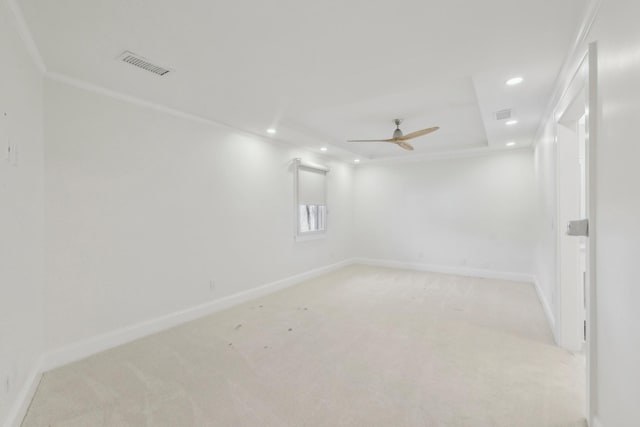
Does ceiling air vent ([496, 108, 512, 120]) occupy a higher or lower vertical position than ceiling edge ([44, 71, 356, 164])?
Result: lower

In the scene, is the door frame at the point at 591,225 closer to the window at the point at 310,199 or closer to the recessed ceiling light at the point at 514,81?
the recessed ceiling light at the point at 514,81

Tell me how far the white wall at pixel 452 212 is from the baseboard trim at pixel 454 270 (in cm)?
4

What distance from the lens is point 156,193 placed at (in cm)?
318

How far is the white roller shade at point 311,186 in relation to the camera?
17.4ft

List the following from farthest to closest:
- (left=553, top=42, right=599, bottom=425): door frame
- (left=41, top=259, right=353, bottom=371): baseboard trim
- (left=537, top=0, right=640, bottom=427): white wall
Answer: (left=41, top=259, right=353, bottom=371): baseboard trim → (left=553, top=42, right=599, bottom=425): door frame → (left=537, top=0, right=640, bottom=427): white wall

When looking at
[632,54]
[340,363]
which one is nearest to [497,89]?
[632,54]

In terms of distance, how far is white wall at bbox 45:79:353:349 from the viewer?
8.23 feet

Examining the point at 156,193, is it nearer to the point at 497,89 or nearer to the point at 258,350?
the point at 258,350

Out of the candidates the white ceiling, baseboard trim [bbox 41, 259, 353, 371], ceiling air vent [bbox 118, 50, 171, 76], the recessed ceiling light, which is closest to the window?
baseboard trim [bbox 41, 259, 353, 371]

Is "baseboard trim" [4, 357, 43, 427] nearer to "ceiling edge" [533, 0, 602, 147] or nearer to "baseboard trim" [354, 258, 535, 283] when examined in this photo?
"ceiling edge" [533, 0, 602, 147]

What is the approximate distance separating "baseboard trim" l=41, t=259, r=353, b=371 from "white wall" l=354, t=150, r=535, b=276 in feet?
9.91

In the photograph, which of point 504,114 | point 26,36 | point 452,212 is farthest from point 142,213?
point 452,212

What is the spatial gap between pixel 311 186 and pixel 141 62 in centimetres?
355

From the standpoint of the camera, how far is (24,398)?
1897mm
